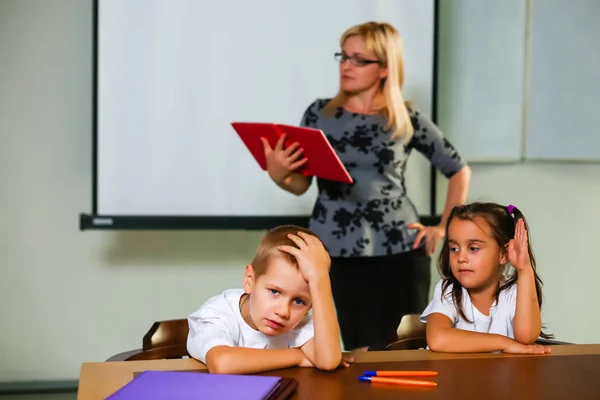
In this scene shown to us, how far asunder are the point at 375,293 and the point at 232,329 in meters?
1.18

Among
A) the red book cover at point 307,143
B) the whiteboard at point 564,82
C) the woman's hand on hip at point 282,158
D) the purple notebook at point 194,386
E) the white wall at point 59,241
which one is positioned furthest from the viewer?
the whiteboard at point 564,82

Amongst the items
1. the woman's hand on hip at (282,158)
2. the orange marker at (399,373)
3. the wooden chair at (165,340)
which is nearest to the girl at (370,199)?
the woman's hand on hip at (282,158)

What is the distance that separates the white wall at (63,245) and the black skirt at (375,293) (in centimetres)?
101

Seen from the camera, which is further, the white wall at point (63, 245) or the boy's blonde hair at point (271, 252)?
the white wall at point (63, 245)

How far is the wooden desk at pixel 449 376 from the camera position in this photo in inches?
51.7

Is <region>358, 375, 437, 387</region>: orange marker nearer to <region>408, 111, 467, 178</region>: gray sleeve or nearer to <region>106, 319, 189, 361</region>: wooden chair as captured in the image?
<region>106, 319, 189, 361</region>: wooden chair

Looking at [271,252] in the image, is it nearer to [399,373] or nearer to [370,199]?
[399,373]

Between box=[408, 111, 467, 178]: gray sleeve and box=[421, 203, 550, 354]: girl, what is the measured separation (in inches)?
32.0

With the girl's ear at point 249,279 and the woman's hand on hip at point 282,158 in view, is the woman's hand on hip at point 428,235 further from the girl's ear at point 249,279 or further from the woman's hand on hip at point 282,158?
the girl's ear at point 249,279

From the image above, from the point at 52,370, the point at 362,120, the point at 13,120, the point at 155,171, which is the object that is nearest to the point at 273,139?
the point at 362,120

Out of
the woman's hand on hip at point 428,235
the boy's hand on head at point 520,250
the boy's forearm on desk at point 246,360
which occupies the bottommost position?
the boy's forearm on desk at point 246,360

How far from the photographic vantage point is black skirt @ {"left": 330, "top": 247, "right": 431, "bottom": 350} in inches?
107

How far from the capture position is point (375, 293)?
2.72 meters

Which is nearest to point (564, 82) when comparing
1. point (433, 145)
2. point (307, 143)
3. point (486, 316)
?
point (433, 145)
